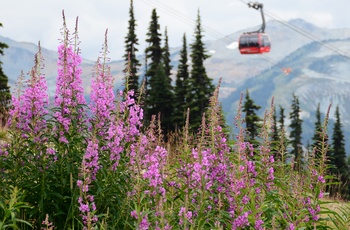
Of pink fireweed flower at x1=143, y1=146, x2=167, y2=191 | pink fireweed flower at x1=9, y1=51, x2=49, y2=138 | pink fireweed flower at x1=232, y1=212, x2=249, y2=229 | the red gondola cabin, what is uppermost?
the red gondola cabin

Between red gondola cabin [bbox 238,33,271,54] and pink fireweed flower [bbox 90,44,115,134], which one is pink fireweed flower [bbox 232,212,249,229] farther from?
red gondola cabin [bbox 238,33,271,54]

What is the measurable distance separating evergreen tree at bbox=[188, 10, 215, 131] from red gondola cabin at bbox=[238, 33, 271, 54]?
4.23 meters

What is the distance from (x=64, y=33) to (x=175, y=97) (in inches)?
1833

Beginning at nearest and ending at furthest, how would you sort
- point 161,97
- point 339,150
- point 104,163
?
point 104,163 → point 161,97 → point 339,150

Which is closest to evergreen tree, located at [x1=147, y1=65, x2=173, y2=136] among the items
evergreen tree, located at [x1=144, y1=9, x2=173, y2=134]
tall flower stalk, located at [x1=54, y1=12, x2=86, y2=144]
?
evergreen tree, located at [x1=144, y1=9, x2=173, y2=134]

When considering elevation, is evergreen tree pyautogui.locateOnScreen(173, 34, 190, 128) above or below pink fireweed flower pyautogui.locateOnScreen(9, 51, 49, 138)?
above

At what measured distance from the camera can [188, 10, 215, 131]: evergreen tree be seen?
48.5m

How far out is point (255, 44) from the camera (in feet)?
152

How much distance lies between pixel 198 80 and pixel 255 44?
6977 mm

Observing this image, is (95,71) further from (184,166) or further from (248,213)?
(248,213)

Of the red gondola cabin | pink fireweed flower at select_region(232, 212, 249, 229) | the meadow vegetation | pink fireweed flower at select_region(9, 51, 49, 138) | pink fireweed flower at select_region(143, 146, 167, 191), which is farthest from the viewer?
the red gondola cabin

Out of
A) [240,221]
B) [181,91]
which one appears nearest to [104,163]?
[240,221]

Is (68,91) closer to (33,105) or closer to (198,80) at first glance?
(33,105)

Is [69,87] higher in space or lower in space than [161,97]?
lower
